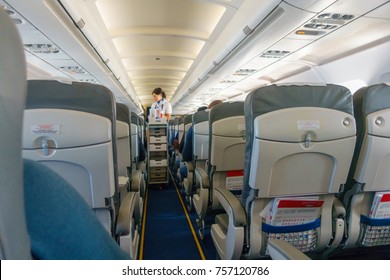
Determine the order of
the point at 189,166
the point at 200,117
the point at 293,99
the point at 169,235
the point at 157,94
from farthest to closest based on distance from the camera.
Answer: the point at 157,94 < the point at 189,166 < the point at 200,117 < the point at 169,235 < the point at 293,99

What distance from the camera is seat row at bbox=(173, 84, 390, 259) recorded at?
1.48 m

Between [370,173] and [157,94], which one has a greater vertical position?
[157,94]

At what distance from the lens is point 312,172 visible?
1.60 meters

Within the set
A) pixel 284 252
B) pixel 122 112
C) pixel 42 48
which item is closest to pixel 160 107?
pixel 42 48

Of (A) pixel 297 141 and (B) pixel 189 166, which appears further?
(B) pixel 189 166

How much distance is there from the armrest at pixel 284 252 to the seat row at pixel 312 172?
0.72ft

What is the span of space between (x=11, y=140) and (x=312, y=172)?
1660 mm

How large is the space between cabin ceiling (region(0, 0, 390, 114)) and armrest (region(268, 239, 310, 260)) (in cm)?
190

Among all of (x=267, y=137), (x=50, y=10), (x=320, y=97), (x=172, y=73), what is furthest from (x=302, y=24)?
(x=172, y=73)

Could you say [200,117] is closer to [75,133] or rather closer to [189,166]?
[189,166]

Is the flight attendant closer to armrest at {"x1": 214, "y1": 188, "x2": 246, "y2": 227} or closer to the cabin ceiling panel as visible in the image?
the cabin ceiling panel

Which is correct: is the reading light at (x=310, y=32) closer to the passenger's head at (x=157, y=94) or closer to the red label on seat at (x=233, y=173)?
the red label on seat at (x=233, y=173)

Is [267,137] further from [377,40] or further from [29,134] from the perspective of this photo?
[377,40]

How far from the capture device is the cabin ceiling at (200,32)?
3.02 m
